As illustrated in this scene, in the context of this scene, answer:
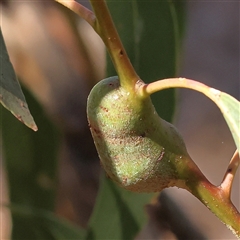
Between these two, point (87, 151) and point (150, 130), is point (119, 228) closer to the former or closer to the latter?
point (150, 130)


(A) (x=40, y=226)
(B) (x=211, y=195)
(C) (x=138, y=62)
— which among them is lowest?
(A) (x=40, y=226)

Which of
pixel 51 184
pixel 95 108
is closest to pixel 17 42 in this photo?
pixel 51 184

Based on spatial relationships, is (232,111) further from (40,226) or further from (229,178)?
(40,226)

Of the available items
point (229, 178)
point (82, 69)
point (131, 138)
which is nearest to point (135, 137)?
point (131, 138)

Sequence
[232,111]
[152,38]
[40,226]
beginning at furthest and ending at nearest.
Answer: [40,226]
[152,38]
[232,111]

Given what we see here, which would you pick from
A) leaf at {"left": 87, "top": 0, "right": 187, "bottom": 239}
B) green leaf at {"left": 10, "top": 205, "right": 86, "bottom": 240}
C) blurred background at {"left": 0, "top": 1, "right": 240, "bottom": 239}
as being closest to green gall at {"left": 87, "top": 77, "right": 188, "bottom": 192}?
leaf at {"left": 87, "top": 0, "right": 187, "bottom": 239}

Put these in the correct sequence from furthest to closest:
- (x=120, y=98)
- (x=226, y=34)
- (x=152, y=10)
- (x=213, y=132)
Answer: (x=226, y=34) < (x=213, y=132) < (x=152, y=10) < (x=120, y=98)

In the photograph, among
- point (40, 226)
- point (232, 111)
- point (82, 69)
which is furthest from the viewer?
point (82, 69)

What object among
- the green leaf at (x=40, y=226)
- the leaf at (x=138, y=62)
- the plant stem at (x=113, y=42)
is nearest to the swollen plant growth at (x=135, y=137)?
the plant stem at (x=113, y=42)
